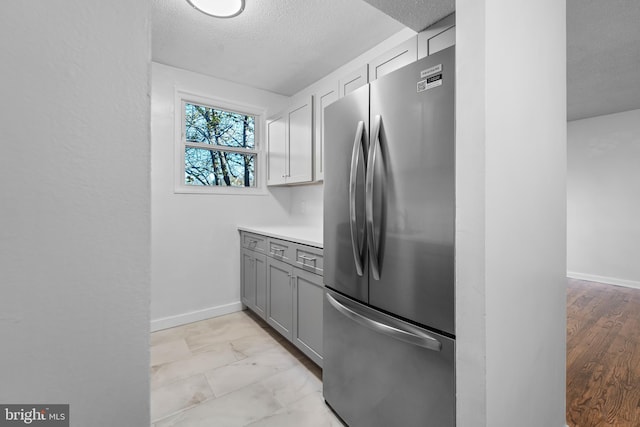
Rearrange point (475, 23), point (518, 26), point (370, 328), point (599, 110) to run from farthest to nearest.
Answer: point (599, 110)
point (370, 328)
point (518, 26)
point (475, 23)

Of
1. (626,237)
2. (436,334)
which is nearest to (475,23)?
(436,334)

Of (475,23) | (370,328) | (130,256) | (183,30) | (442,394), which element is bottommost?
(442,394)

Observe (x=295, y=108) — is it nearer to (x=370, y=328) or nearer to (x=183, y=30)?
(x=183, y=30)

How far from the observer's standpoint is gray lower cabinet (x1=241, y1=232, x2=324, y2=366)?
1.99 metres

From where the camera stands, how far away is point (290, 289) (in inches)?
90.3

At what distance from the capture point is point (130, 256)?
0.37 metres

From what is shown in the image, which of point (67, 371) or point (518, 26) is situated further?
point (518, 26)

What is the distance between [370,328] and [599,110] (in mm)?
5009

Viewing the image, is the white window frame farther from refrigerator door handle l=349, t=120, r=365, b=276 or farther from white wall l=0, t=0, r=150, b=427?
white wall l=0, t=0, r=150, b=427

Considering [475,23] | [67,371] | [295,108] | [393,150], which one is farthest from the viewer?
[295,108]

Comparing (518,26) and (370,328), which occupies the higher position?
(518,26)

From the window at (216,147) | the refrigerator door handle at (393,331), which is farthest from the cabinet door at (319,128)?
the refrigerator door handle at (393,331)

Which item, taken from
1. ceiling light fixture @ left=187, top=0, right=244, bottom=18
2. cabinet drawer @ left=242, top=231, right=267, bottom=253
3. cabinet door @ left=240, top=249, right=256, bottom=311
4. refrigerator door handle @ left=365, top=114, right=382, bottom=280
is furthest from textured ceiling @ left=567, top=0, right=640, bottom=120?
cabinet door @ left=240, top=249, right=256, bottom=311

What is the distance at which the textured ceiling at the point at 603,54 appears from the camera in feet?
6.51
